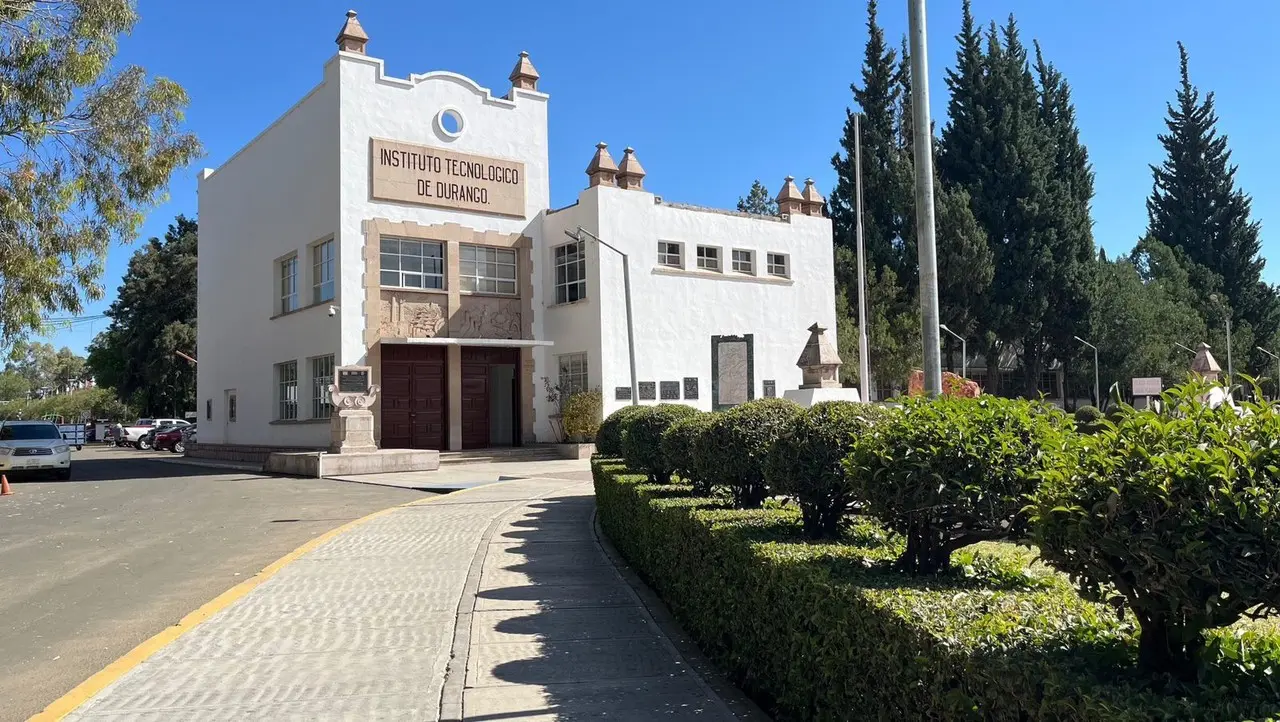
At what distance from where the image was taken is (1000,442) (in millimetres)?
4246

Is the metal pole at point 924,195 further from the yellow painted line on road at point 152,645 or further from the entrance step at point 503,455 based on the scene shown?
the entrance step at point 503,455

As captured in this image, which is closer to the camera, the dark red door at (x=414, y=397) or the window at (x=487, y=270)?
the dark red door at (x=414, y=397)

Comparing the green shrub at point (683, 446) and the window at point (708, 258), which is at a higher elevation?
the window at point (708, 258)

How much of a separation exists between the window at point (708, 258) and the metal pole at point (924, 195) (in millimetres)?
21005

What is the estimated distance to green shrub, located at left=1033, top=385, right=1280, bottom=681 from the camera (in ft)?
7.91

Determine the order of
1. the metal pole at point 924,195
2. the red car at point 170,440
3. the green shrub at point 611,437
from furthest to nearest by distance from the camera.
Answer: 1. the red car at point 170,440
2. the green shrub at point 611,437
3. the metal pole at point 924,195

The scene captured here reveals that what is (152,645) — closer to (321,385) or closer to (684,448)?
(684,448)

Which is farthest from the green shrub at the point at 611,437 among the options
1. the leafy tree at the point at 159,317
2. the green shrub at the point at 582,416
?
the leafy tree at the point at 159,317

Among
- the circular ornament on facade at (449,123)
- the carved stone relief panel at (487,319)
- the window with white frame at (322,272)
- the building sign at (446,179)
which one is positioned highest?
the circular ornament on facade at (449,123)

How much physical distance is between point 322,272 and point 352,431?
6353 millimetres

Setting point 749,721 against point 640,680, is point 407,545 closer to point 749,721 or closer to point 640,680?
point 640,680

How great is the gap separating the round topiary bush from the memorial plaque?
1632 cm

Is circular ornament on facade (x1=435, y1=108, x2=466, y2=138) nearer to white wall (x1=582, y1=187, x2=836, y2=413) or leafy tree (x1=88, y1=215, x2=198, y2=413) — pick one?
white wall (x1=582, y1=187, x2=836, y2=413)

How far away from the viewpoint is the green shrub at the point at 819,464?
18.2 ft
